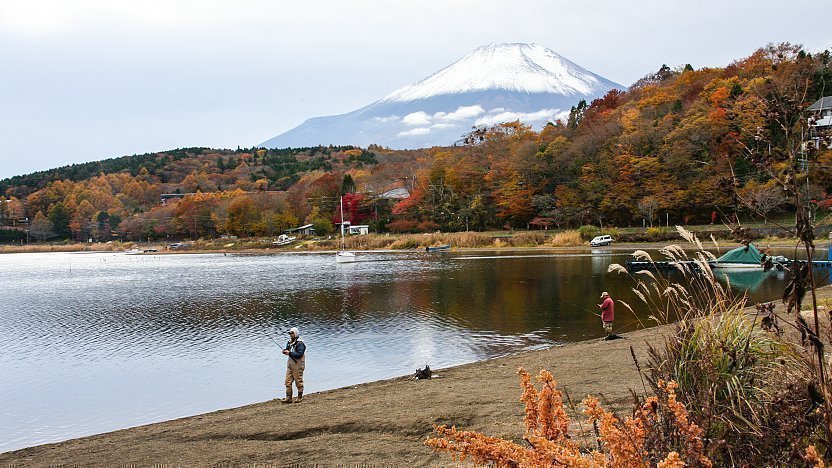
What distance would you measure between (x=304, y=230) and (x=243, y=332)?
64.9m

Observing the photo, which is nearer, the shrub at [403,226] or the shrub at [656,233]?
the shrub at [656,233]

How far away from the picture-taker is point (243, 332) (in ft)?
58.6

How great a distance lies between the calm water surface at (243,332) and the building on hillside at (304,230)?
1804 inches

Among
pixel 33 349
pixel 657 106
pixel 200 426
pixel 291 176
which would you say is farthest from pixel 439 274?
pixel 291 176

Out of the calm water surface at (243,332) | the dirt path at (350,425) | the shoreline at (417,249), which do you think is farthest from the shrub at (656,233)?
the dirt path at (350,425)

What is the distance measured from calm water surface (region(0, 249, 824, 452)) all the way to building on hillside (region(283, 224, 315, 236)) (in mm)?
45825

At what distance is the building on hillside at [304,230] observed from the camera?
79.6 meters

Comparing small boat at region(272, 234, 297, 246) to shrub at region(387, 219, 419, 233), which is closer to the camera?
shrub at region(387, 219, 419, 233)

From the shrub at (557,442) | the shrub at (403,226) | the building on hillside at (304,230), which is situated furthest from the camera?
the building on hillside at (304,230)

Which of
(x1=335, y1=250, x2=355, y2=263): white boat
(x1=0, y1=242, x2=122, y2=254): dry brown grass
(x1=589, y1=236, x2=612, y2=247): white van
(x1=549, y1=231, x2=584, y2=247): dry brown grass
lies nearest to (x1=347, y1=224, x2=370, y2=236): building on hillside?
(x1=335, y1=250, x2=355, y2=263): white boat

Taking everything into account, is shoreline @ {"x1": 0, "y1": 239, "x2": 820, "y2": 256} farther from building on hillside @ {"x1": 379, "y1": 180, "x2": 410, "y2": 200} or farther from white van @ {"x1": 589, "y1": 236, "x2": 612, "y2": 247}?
building on hillside @ {"x1": 379, "y1": 180, "x2": 410, "y2": 200}

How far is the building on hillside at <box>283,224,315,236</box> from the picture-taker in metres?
79.6

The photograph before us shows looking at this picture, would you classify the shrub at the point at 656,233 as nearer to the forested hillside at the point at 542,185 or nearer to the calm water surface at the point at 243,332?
the forested hillside at the point at 542,185

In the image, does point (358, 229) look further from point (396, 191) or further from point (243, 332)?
point (243, 332)
